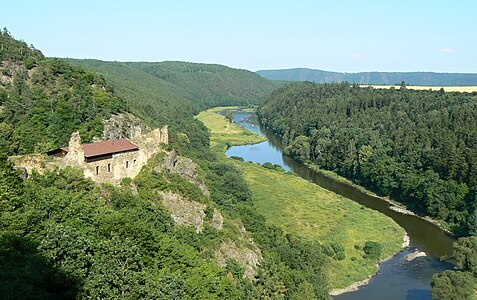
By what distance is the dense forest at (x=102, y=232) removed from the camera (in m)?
23.2

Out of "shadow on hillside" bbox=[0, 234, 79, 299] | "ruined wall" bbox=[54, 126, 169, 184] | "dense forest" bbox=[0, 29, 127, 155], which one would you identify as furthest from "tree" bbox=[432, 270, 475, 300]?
"dense forest" bbox=[0, 29, 127, 155]

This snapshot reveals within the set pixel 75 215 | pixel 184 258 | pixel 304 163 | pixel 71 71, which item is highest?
pixel 71 71

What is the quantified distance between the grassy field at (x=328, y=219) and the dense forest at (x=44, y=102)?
102 ft

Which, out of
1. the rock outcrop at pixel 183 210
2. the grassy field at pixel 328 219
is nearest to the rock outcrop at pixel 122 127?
the rock outcrop at pixel 183 210

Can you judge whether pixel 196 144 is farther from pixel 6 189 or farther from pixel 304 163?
pixel 6 189

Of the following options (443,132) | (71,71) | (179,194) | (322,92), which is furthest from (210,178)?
(322,92)

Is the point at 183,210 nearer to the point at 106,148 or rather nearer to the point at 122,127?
the point at 106,148

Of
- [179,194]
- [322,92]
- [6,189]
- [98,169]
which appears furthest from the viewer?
[322,92]

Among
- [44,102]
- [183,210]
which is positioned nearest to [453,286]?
[183,210]

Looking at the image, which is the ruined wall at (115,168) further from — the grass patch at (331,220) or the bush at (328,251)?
the bush at (328,251)

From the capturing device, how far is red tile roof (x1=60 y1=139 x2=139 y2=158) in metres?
38.0

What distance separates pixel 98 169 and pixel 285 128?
12398cm

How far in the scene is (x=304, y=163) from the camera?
121 m

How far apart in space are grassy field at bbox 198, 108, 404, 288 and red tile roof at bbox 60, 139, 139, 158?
93.7ft
